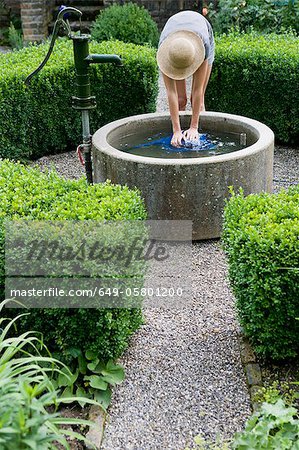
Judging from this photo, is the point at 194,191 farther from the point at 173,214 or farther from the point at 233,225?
the point at 233,225

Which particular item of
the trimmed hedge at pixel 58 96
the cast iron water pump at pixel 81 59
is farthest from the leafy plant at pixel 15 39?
the cast iron water pump at pixel 81 59

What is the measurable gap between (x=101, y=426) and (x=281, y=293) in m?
1.16

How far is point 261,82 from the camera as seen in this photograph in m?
7.46

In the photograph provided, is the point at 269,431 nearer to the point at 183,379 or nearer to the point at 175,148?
the point at 183,379

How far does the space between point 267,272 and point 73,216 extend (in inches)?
44.2

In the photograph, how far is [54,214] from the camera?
372 cm

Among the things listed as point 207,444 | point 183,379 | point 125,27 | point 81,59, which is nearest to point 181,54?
point 81,59

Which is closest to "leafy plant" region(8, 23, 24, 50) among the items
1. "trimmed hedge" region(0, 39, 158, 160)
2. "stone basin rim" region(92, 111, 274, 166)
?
"trimmed hedge" region(0, 39, 158, 160)

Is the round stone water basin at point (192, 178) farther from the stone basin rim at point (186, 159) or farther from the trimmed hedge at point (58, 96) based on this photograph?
the trimmed hedge at point (58, 96)

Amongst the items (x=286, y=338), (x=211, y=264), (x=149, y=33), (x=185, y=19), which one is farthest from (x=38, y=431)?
(x=149, y=33)

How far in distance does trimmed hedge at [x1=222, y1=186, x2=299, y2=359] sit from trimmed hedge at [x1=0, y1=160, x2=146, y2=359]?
2.11 ft

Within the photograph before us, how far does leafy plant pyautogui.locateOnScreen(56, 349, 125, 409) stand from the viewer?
3.51 metres

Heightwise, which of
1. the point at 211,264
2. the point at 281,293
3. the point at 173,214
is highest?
the point at 281,293

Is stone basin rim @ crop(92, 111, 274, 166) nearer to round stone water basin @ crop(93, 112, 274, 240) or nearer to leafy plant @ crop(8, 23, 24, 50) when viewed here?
round stone water basin @ crop(93, 112, 274, 240)
